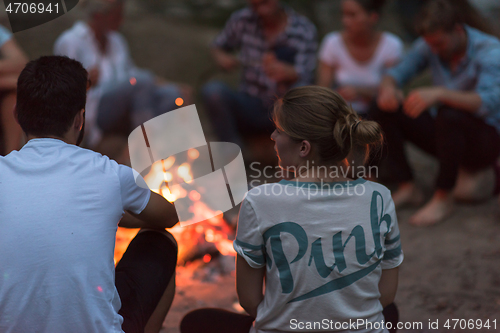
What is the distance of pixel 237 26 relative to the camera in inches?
158

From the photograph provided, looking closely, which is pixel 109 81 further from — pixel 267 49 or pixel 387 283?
pixel 387 283

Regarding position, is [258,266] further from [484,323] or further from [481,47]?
[481,47]

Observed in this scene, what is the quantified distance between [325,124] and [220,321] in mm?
847

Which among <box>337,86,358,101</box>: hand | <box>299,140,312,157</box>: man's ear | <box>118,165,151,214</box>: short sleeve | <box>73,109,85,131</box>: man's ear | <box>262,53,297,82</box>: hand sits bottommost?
<box>337,86,358,101</box>: hand

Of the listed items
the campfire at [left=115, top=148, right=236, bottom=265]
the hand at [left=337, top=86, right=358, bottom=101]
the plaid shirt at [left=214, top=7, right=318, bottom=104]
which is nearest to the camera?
the campfire at [left=115, top=148, right=236, bottom=265]

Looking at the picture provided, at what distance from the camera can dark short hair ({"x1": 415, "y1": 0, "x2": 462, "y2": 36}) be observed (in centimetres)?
286

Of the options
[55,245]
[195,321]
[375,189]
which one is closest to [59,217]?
[55,245]

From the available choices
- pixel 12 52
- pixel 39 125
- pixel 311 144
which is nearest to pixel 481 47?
pixel 311 144

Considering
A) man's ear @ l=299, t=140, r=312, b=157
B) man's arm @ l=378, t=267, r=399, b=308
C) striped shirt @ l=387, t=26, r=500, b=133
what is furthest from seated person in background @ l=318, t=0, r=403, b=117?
man's ear @ l=299, t=140, r=312, b=157

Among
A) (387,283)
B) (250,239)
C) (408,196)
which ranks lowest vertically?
(408,196)

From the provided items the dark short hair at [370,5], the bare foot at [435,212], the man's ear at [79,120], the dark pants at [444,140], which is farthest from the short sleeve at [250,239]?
the dark short hair at [370,5]

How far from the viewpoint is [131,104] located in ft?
13.1

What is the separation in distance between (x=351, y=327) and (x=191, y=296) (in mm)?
1223

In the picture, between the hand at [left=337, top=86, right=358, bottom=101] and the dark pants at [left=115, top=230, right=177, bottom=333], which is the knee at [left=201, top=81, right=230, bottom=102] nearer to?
the hand at [left=337, top=86, right=358, bottom=101]
